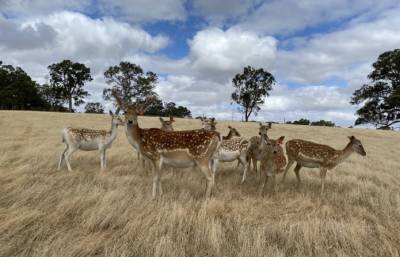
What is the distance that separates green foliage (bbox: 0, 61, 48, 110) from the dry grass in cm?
5467

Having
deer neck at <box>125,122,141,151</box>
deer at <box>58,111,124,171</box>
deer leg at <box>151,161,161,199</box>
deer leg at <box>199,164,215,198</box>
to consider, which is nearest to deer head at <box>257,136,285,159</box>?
deer leg at <box>199,164,215,198</box>

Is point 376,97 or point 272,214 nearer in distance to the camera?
point 272,214

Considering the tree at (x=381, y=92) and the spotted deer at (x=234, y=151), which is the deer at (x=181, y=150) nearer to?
the spotted deer at (x=234, y=151)

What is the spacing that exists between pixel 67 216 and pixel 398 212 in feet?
21.2


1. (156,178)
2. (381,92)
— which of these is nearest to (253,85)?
(381,92)

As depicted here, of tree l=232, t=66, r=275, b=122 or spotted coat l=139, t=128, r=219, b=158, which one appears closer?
spotted coat l=139, t=128, r=219, b=158

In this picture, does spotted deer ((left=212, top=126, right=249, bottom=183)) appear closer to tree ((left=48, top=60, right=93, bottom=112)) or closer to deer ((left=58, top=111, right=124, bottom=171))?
deer ((left=58, top=111, right=124, bottom=171))

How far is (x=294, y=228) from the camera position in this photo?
19.6 feet

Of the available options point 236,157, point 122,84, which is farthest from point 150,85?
point 236,157

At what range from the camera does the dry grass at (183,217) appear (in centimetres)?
519

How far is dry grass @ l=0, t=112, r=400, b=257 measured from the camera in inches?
204

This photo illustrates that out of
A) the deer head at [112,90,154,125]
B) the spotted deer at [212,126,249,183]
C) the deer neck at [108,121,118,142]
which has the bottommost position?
the spotted deer at [212,126,249,183]

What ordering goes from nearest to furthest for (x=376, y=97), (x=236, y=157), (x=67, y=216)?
(x=67, y=216), (x=236, y=157), (x=376, y=97)

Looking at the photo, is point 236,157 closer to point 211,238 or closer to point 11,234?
point 211,238
